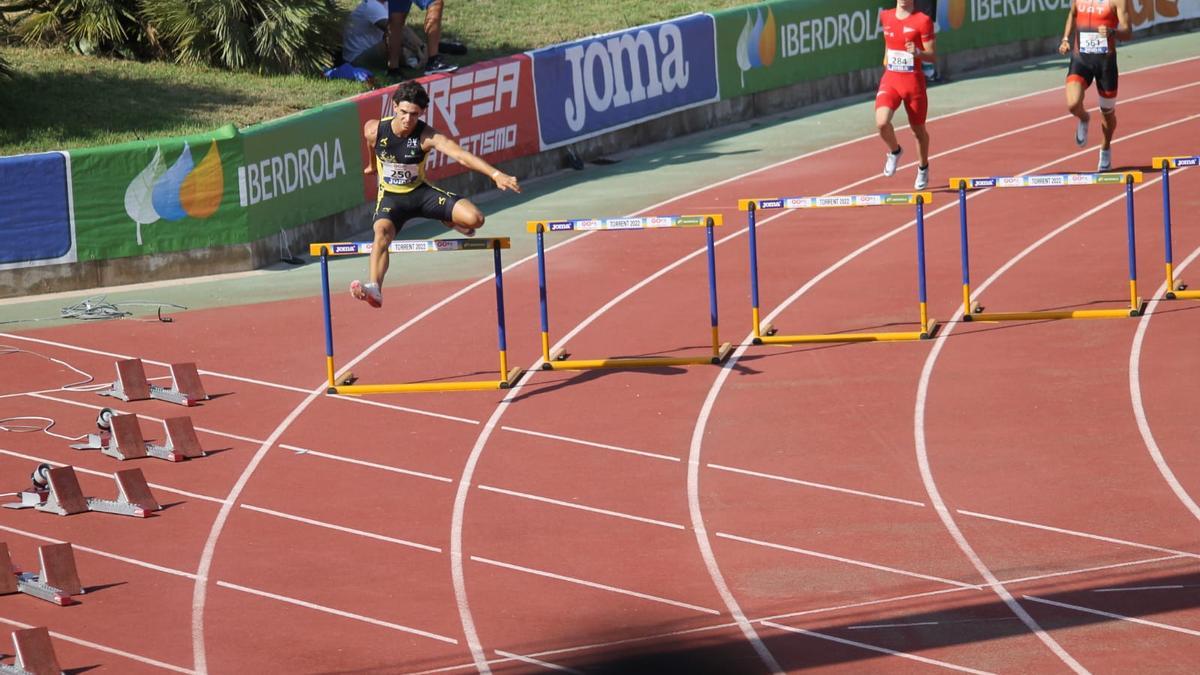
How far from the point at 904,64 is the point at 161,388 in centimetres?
819

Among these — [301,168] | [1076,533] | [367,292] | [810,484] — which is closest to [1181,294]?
[810,484]

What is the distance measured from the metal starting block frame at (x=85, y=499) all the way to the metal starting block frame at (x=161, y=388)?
215 centimetres

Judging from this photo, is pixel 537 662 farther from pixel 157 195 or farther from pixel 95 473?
pixel 157 195

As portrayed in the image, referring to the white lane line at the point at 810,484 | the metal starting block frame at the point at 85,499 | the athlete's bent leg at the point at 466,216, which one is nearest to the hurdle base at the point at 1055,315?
the white lane line at the point at 810,484

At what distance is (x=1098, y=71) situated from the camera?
18328mm

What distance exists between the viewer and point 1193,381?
1263 centimetres

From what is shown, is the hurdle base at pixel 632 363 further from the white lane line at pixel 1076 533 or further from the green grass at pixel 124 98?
the green grass at pixel 124 98

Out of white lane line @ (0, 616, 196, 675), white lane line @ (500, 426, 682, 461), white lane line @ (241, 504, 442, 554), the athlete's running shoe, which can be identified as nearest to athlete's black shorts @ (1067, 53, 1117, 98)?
white lane line @ (500, 426, 682, 461)

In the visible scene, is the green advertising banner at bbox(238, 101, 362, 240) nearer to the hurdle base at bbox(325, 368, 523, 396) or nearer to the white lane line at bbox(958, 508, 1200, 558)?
the hurdle base at bbox(325, 368, 523, 396)

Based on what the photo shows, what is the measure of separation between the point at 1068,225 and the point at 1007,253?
1.37 meters

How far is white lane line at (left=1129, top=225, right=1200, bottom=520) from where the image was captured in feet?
34.2

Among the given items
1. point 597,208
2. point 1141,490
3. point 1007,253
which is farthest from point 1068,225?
point 1141,490

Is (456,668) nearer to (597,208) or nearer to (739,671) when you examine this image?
(739,671)

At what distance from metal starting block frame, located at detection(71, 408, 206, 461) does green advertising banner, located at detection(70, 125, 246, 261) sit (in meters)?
5.23
